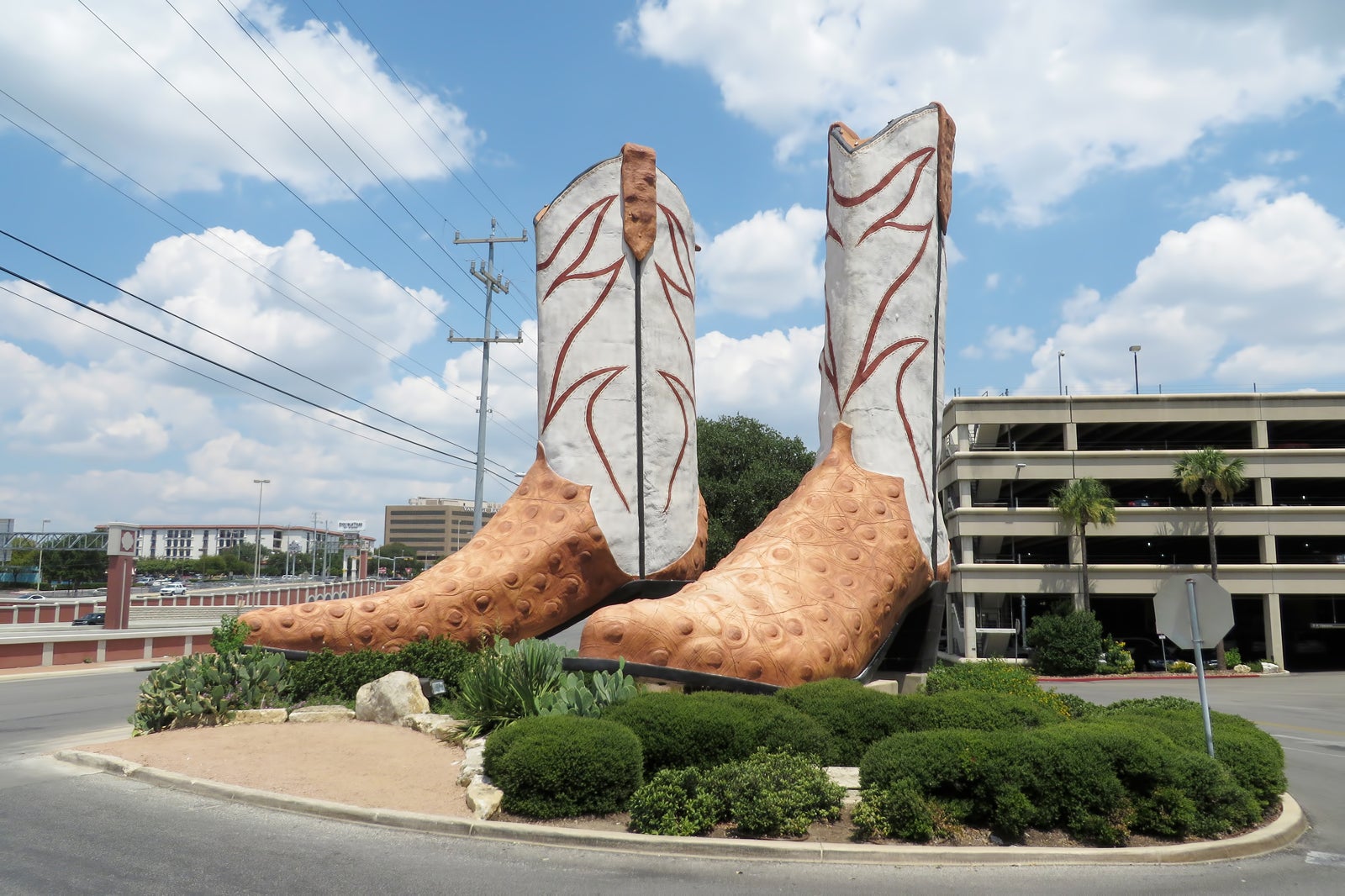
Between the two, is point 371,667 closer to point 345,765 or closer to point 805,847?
point 345,765

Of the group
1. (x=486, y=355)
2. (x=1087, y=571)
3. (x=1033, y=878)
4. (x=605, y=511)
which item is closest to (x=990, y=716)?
(x=1033, y=878)

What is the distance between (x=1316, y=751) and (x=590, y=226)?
11.9 meters

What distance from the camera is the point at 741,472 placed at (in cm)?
3155

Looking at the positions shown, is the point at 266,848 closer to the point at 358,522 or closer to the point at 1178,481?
the point at 1178,481

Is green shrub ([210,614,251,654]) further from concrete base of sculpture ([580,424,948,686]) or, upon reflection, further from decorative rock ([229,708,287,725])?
concrete base of sculpture ([580,424,948,686])

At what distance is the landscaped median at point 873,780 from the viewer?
6.16 m

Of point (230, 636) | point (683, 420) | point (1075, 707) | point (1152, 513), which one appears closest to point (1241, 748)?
point (1075, 707)

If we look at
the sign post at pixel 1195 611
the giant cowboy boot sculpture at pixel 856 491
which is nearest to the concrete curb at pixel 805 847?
the sign post at pixel 1195 611

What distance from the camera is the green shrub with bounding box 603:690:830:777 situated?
714cm

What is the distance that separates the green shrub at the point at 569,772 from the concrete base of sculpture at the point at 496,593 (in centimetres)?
440

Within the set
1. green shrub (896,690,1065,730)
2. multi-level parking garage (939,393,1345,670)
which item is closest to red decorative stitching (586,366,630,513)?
green shrub (896,690,1065,730)

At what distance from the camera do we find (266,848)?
5891 mm

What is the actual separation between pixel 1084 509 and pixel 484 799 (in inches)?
1263

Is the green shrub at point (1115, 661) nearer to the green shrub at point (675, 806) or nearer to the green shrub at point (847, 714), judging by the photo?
the green shrub at point (847, 714)
